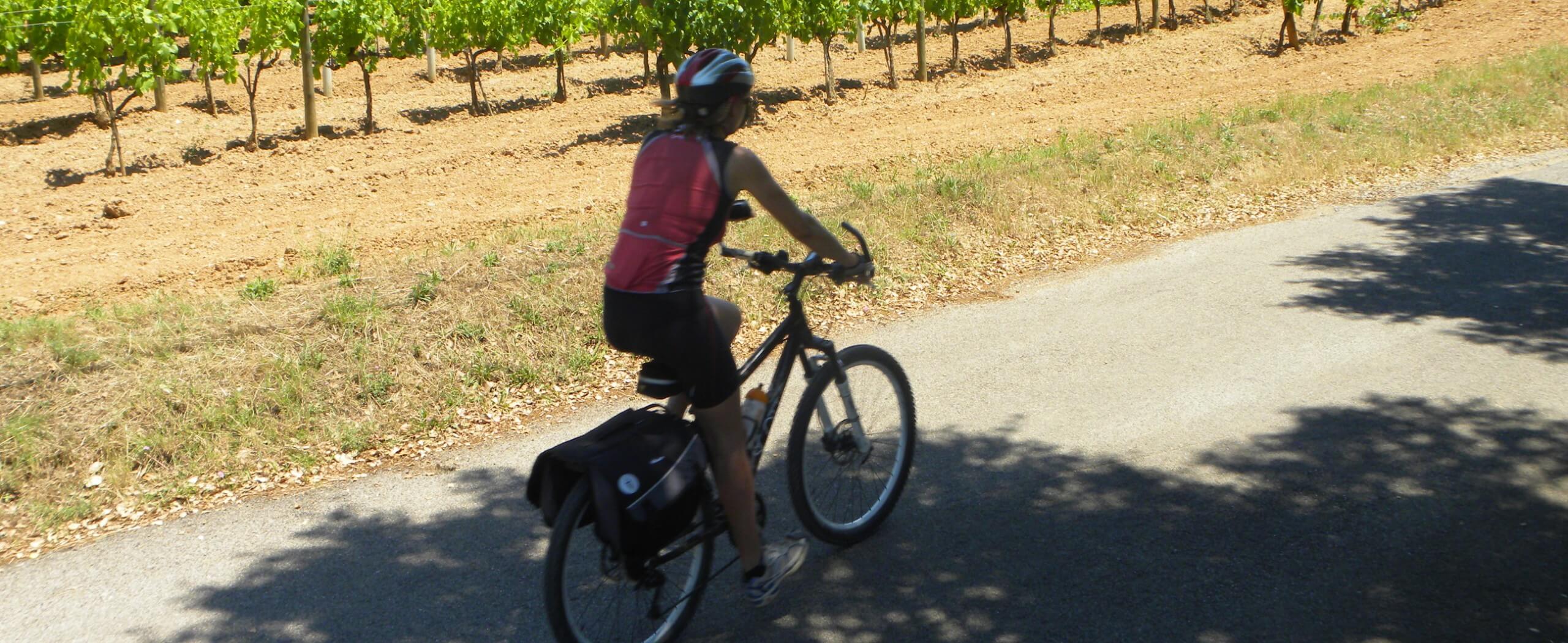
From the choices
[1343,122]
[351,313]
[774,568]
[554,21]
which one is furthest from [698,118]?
[554,21]

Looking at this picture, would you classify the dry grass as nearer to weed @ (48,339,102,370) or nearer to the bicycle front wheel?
weed @ (48,339,102,370)

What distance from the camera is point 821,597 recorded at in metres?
4.33

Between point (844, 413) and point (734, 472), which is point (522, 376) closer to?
point (844, 413)

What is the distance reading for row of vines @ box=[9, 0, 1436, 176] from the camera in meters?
18.6

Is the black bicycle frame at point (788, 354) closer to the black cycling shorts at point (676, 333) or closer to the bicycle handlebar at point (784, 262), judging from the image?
the bicycle handlebar at point (784, 262)

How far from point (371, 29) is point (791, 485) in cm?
2009

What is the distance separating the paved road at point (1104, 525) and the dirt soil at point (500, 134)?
6.05 m

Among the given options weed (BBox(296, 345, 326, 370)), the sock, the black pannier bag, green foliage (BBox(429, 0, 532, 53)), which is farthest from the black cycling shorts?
green foliage (BBox(429, 0, 532, 53))

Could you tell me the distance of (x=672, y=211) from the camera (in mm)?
3609

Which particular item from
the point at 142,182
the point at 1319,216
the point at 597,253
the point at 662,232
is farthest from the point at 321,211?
the point at 662,232

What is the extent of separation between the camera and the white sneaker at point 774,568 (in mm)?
4047

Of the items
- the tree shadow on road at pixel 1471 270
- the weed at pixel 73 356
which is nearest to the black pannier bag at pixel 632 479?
the weed at pixel 73 356

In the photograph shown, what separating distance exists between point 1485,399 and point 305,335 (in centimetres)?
640

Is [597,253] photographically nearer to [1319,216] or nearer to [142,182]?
[1319,216]
